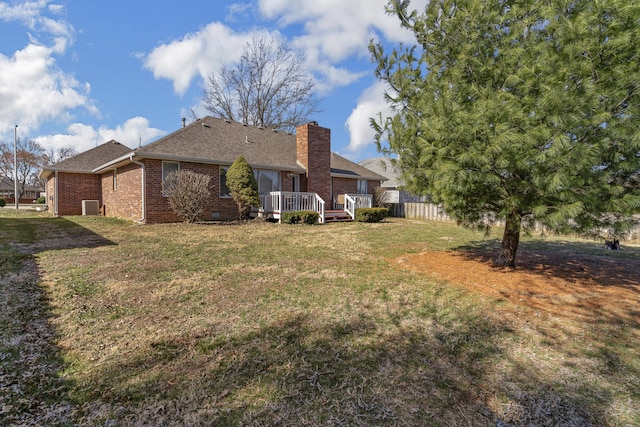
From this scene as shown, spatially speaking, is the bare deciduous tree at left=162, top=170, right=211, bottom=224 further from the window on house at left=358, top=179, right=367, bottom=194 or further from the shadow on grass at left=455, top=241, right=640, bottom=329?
the window on house at left=358, top=179, right=367, bottom=194

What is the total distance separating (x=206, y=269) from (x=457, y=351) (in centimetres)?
412

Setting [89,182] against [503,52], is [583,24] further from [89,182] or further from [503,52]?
[89,182]

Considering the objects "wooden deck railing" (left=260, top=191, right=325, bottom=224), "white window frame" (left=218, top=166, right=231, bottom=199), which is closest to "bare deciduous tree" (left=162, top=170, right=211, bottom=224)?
"white window frame" (left=218, top=166, right=231, bottom=199)

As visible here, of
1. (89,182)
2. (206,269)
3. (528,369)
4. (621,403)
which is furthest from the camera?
(89,182)

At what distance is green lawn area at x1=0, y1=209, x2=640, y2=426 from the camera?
6.81ft

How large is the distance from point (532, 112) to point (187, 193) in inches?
412

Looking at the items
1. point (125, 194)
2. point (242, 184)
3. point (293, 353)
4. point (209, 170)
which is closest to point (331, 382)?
point (293, 353)

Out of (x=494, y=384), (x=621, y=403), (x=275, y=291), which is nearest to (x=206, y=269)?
(x=275, y=291)

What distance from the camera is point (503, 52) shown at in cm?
430

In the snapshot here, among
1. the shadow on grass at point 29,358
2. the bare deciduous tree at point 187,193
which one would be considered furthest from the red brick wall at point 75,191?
the shadow on grass at point 29,358

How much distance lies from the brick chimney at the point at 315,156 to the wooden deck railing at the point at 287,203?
50.3 inches

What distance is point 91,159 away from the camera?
17.8 meters

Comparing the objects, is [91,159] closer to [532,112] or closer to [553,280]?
[532,112]

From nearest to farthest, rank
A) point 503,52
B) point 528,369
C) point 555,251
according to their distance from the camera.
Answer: point 528,369 < point 503,52 < point 555,251
